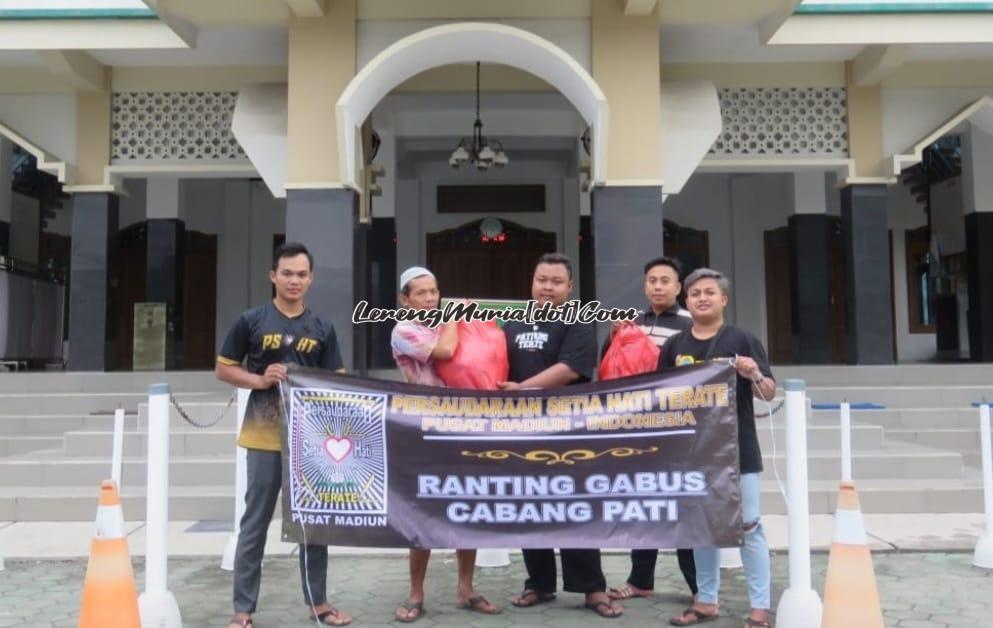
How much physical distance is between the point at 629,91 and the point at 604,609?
5.05m

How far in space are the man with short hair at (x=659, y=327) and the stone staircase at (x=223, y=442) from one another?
0.85 metres

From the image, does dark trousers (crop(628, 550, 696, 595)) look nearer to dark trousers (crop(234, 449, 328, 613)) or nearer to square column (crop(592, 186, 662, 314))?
dark trousers (crop(234, 449, 328, 613))

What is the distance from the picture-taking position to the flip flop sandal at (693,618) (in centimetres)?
334

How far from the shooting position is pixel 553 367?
3510mm

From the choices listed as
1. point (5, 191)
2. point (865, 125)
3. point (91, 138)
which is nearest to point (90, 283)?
point (91, 138)

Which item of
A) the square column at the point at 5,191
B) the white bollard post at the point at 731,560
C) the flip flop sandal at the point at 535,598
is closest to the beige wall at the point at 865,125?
the white bollard post at the point at 731,560

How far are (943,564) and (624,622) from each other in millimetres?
2122

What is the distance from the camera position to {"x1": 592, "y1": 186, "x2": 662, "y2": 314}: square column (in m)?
7.12

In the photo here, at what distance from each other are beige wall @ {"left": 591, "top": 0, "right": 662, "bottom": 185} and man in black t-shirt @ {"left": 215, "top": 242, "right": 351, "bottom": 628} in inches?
171

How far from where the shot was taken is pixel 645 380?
10.9 feet

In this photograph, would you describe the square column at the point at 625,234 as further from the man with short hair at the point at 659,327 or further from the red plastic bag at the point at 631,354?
the red plastic bag at the point at 631,354

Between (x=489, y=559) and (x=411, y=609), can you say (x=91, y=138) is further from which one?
(x=411, y=609)

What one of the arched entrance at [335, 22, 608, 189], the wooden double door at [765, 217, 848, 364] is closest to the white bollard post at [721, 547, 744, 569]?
the arched entrance at [335, 22, 608, 189]

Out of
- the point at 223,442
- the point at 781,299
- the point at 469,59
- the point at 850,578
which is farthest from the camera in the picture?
the point at 781,299
